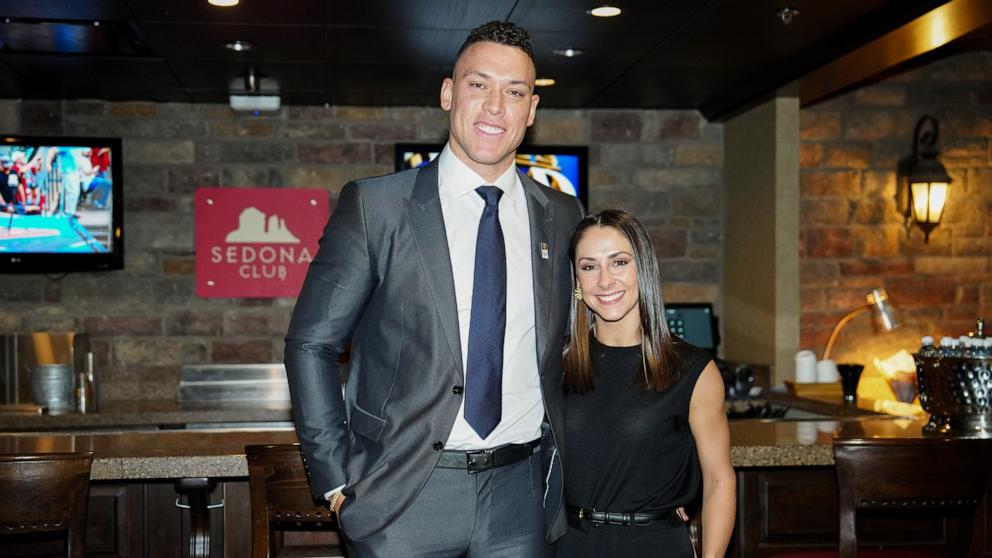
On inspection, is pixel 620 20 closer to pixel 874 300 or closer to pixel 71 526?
pixel 874 300

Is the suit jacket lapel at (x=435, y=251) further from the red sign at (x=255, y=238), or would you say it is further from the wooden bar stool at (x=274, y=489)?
the red sign at (x=255, y=238)

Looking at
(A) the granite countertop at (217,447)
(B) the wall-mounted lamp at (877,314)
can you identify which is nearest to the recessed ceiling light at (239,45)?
(A) the granite countertop at (217,447)

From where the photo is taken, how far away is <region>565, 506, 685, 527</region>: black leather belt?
2.06 metres

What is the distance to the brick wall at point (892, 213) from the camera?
5.36 meters

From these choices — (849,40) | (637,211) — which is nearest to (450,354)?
(849,40)

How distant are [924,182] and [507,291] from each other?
13.1ft

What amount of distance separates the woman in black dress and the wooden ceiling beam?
6.90ft

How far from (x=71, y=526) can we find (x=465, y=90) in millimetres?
1225

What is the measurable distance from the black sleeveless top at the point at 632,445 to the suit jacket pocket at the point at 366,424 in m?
0.39

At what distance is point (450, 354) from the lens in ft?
6.09

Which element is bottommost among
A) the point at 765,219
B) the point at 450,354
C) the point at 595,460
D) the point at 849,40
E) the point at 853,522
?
the point at 853,522

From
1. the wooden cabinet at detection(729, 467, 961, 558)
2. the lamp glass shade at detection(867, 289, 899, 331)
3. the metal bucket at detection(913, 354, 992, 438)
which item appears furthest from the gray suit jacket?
the lamp glass shade at detection(867, 289, 899, 331)

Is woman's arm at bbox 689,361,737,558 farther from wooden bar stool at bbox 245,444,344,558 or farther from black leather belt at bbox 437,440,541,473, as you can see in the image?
wooden bar stool at bbox 245,444,344,558

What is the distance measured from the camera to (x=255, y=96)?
209 inches
